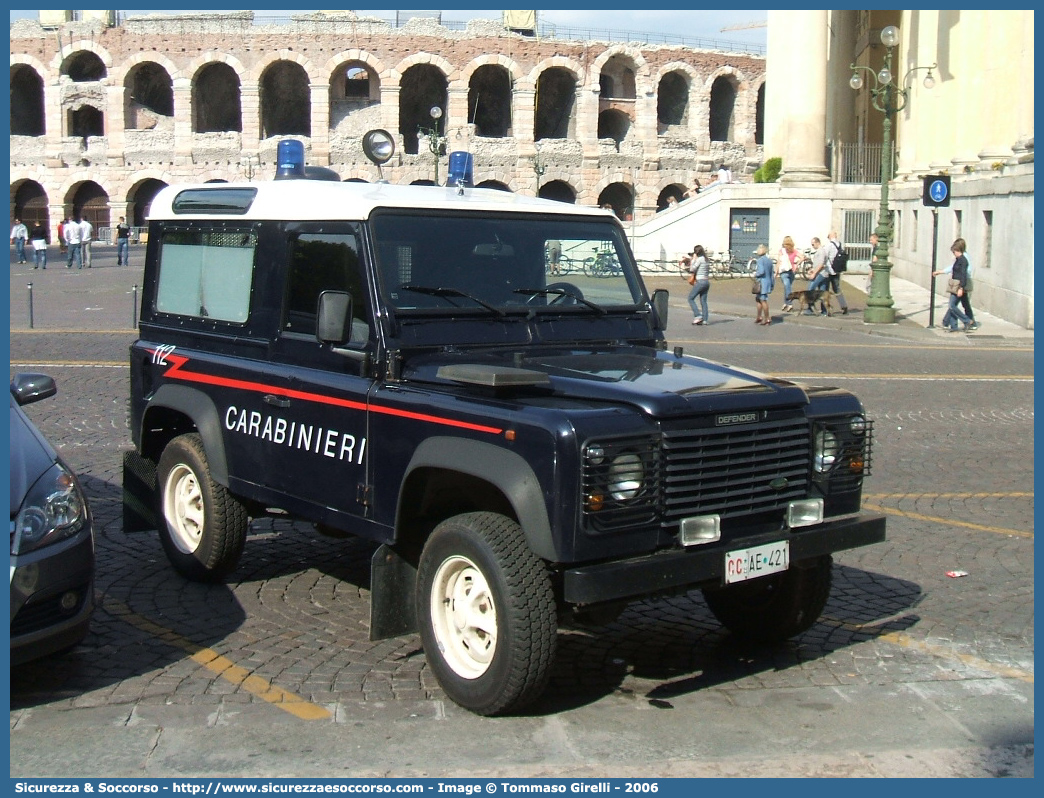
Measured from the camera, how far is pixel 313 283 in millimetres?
6031

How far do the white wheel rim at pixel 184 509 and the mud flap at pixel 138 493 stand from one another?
247 mm

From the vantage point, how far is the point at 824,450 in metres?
5.36

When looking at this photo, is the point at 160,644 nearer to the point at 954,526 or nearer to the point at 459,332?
the point at 459,332

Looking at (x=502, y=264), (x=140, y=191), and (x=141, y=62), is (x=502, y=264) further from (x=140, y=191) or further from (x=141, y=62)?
(x=141, y=62)

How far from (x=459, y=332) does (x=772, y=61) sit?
137ft

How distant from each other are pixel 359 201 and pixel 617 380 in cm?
158

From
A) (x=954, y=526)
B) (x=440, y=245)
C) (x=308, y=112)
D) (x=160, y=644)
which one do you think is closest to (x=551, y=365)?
(x=440, y=245)

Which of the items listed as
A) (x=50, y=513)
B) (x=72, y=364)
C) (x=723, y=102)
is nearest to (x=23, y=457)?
(x=50, y=513)

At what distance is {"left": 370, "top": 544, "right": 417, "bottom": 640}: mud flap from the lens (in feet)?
17.1

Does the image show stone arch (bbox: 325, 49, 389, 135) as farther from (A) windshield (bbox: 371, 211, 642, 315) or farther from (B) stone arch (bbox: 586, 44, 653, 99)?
(A) windshield (bbox: 371, 211, 642, 315)

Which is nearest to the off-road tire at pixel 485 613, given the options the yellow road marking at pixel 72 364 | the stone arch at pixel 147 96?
the yellow road marking at pixel 72 364

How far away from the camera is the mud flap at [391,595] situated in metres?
5.22

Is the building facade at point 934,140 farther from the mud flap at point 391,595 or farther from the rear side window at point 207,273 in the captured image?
the mud flap at point 391,595

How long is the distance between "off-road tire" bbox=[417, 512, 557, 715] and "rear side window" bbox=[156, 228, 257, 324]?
216cm
